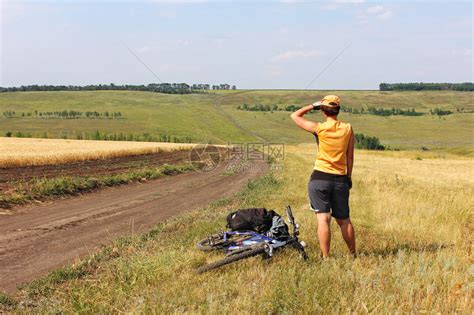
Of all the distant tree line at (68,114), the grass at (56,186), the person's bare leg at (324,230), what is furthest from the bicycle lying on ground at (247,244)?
the distant tree line at (68,114)

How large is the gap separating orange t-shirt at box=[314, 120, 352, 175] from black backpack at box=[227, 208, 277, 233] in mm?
1256

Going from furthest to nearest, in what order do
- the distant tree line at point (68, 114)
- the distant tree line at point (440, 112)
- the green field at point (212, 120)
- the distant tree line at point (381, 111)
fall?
the distant tree line at point (440, 112)
the distant tree line at point (381, 111)
the distant tree line at point (68, 114)
the green field at point (212, 120)

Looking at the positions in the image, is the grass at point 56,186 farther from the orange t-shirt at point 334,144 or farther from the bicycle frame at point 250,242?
the orange t-shirt at point 334,144

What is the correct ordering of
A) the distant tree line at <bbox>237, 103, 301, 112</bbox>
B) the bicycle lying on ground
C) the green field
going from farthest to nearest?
the distant tree line at <bbox>237, 103, 301, 112</bbox>
the green field
the bicycle lying on ground

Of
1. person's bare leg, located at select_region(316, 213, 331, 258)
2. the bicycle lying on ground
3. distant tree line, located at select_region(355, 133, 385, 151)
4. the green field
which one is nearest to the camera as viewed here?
the bicycle lying on ground

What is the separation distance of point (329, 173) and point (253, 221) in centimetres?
148

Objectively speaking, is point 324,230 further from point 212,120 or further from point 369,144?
point 212,120

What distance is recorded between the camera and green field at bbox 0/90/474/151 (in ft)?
373

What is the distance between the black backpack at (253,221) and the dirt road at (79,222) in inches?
138

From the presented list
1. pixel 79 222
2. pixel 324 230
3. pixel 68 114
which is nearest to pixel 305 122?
pixel 324 230

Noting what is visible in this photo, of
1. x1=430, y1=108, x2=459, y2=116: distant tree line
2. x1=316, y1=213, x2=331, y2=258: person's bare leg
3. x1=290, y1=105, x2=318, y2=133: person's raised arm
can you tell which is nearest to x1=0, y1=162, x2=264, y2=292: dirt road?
x1=316, y1=213, x2=331, y2=258: person's bare leg

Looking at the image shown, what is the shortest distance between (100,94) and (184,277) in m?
175

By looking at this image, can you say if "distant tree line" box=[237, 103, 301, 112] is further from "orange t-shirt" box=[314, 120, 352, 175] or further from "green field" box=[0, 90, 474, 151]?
"orange t-shirt" box=[314, 120, 352, 175]

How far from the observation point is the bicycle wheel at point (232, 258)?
6125mm
